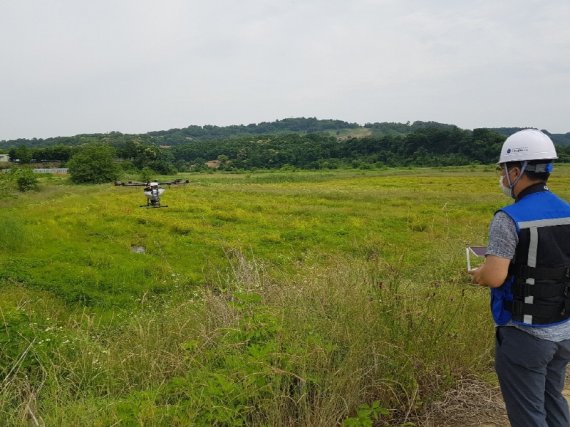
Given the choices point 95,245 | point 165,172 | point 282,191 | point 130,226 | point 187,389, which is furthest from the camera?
point 165,172

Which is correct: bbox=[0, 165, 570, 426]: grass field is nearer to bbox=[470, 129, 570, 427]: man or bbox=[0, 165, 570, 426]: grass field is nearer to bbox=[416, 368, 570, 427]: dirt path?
bbox=[416, 368, 570, 427]: dirt path

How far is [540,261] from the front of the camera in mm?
2570

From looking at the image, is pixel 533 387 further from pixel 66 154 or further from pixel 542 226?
pixel 66 154

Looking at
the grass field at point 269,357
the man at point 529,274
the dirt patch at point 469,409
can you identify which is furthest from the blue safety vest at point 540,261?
the dirt patch at point 469,409

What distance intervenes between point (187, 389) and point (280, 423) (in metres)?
0.66

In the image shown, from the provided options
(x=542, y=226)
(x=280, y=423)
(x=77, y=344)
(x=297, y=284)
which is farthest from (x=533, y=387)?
(x=77, y=344)

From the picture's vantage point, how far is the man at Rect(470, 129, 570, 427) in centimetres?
257

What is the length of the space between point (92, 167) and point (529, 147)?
2278 inches

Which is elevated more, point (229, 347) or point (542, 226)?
point (542, 226)

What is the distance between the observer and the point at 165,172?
79812mm

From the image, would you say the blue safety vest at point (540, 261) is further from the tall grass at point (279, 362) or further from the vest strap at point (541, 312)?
the tall grass at point (279, 362)

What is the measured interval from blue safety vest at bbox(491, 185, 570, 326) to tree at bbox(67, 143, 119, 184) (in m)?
57.3

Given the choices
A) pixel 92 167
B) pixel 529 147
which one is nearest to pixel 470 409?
pixel 529 147

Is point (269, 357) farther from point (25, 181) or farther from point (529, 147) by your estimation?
point (25, 181)
